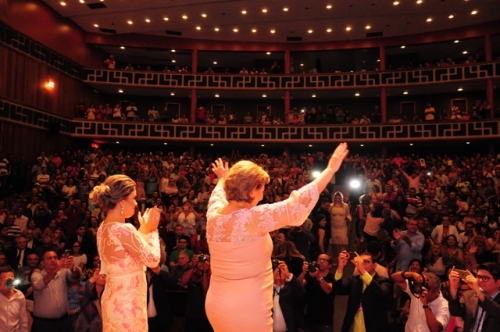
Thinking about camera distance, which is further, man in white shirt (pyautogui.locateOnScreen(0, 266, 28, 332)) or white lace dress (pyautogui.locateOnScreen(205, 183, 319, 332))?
man in white shirt (pyautogui.locateOnScreen(0, 266, 28, 332))

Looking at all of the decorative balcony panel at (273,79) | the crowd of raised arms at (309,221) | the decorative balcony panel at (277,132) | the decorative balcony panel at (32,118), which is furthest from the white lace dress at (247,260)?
the decorative balcony panel at (273,79)

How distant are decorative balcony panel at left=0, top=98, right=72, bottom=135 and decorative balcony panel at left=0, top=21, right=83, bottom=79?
1.76 m

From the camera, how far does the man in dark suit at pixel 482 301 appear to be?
325 cm

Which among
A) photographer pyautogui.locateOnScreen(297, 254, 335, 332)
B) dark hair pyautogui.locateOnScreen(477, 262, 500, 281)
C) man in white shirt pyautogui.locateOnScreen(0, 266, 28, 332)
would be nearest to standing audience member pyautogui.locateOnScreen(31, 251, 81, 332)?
man in white shirt pyautogui.locateOnScreen(0, 266, 28, 332)

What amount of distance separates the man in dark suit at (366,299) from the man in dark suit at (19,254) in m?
5.00

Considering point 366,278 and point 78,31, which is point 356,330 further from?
point 78,31

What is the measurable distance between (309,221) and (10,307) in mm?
4675

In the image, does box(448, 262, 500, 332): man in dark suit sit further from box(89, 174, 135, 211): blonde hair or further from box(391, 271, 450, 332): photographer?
box(89, 174, 135, 211): blonde hair

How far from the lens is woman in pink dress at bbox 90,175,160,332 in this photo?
2.54 m

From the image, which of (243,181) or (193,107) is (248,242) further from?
(193,107)

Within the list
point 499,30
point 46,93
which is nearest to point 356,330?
point 46,93

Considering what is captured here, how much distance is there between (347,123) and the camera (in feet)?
54.6

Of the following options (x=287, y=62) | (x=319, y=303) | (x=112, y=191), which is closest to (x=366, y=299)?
(x=319, y=303)

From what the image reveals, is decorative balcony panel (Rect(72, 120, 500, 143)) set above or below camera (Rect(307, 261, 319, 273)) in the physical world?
above
